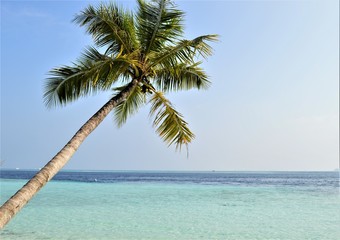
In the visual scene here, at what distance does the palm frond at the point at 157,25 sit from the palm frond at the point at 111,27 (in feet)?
0.70

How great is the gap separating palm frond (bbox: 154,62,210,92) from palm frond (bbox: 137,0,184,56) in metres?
1.05

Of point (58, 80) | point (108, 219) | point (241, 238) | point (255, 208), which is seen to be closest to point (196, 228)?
point (241, 238)

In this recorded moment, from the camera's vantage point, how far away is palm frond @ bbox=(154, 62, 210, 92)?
8.93m

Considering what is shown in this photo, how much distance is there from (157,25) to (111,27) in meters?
0.87

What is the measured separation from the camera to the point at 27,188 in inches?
200

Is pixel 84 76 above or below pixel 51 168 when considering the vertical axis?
above

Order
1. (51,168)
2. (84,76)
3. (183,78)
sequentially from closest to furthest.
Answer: (51,168) → (84,76) → (183,78)

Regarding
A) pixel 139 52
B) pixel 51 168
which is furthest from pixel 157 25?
Answer: pixel 51 168

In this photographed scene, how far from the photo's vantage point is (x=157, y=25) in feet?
24.8

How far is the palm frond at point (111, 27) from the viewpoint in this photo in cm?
744

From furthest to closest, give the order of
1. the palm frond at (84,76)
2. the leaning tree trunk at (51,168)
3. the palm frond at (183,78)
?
1. the palm frond at (183,78)
2. the palm frond at (84,76)
3. the leaning tree trunk at (51,168)

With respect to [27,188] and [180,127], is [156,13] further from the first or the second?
[27,188]

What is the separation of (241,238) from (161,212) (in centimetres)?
589

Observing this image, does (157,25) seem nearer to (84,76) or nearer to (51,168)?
(84,76)
